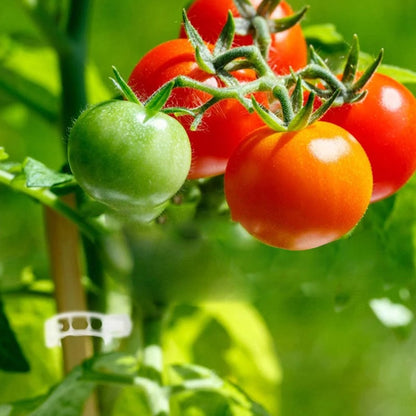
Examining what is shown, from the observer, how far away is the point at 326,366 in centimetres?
107

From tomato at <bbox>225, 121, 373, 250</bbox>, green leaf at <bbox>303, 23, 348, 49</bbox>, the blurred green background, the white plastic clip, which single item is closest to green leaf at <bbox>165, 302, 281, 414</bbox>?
the blurred green background

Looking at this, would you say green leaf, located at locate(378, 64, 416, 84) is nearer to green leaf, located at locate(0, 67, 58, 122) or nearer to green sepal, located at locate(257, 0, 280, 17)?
green sepal, located at locate(257, 0, 280, 17)

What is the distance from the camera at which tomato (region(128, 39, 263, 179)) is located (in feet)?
1.30

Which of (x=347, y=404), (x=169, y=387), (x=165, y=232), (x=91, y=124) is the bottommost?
(x=347, y=404)

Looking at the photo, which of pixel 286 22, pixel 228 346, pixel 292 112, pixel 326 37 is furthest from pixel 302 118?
pixel 228 346

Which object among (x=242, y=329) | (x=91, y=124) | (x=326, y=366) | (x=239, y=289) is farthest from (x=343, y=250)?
(x=326, y=366)

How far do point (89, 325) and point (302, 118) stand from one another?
0.28 meters

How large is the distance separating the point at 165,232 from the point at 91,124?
0.60 ft

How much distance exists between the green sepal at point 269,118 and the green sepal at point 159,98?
0.14 feet

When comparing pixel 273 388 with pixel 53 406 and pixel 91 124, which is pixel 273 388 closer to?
pixel 53 406

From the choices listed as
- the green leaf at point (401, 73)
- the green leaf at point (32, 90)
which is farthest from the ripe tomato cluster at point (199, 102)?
the green leaf at point (32, 90)

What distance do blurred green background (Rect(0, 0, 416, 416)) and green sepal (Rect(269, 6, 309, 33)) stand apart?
0.15m

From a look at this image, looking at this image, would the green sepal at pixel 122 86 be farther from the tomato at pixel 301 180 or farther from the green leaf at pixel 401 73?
the green leaf at pixel 401 73

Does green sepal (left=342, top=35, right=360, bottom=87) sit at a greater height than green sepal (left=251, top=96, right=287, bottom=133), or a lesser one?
greater
